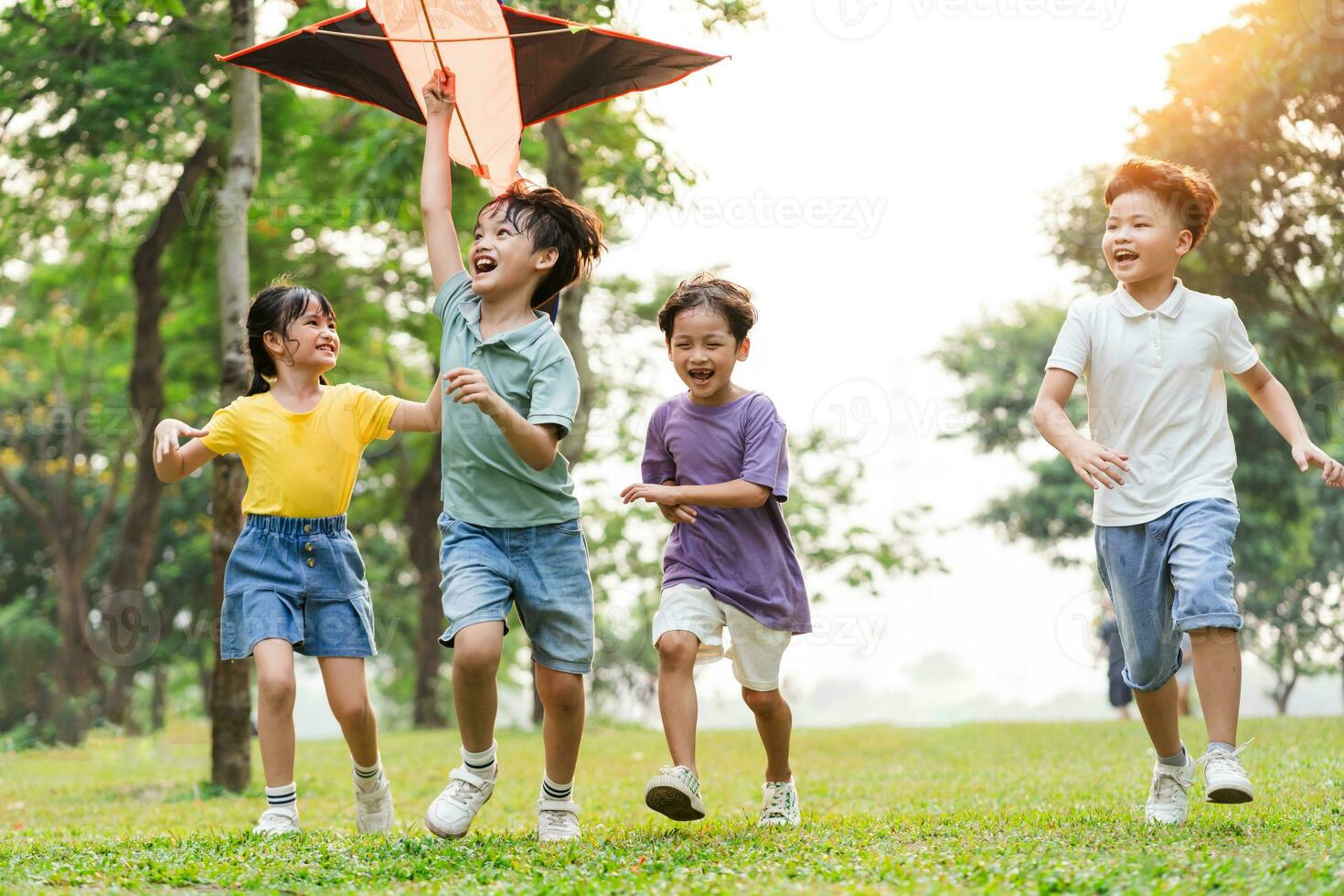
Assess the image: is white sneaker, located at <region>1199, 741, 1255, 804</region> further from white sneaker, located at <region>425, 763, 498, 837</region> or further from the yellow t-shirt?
the yellow t-shirt

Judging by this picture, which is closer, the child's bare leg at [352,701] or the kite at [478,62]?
the child's bare leg at [352,701]

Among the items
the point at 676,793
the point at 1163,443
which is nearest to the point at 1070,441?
the point at 1163,443

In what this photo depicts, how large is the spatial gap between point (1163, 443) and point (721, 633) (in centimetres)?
178

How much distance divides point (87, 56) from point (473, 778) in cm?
1310

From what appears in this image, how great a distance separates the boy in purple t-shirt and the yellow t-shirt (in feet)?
3.86

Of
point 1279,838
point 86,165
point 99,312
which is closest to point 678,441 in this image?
point 1279,838

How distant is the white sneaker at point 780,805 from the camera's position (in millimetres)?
5281

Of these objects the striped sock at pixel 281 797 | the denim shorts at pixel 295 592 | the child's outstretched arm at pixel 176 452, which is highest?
the child's outstretched arm at pixel 176 452

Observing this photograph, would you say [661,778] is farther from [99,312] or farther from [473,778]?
[99,312]

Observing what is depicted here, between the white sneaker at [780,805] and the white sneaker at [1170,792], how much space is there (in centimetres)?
133

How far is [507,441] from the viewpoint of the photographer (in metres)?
4.78

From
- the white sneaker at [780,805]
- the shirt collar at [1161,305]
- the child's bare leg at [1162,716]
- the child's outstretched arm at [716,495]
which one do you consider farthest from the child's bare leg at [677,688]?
the shirt collar at [1161,305]

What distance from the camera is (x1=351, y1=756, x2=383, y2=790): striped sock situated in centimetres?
537

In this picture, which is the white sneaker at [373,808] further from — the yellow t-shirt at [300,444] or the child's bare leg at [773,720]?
the child's bare leg at [773,720]
